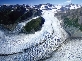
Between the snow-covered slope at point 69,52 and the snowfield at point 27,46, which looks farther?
the snowfield at point 27,46

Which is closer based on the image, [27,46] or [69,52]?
[69,52]

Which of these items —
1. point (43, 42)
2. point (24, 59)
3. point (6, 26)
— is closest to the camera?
point (24, 59)

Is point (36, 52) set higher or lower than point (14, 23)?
lower

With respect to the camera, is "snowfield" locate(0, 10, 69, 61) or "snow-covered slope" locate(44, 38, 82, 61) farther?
"snowfield" locate(0, 10, 69, 61)

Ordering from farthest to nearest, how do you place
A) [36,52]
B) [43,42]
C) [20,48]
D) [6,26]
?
[6,26], [43,42], [20,48], [36,52]

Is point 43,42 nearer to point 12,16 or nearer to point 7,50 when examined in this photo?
point 7,50

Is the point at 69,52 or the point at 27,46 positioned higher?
the point at 27,46

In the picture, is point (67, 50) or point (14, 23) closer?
point (67, 50)

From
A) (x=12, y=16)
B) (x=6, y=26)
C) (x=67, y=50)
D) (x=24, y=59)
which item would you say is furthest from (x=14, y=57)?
(x=12, y=16)

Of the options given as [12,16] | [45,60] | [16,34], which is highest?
[12,16]
